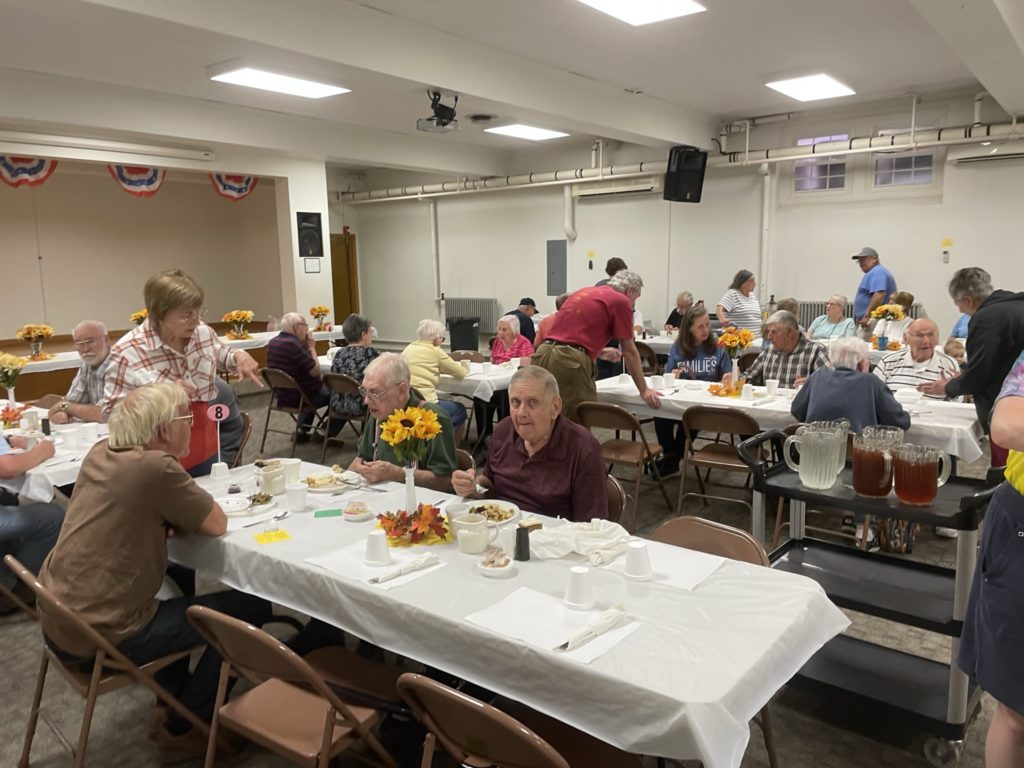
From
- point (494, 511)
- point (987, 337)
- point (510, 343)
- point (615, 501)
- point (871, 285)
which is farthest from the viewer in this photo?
point (871, 285)

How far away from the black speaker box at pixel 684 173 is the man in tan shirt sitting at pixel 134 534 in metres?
8.51

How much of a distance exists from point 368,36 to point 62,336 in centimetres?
786

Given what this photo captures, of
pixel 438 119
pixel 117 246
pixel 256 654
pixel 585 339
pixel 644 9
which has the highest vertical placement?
pixel 644 9

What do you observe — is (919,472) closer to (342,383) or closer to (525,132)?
(342,383)

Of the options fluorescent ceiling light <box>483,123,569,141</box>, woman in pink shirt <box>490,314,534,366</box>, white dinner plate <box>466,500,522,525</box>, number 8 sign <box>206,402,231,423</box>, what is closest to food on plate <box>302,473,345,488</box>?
number 8 sign <box>206,402,231,423</box>

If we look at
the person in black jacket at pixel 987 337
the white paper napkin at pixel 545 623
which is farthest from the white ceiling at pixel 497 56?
the white paper napkin at pixel 545 623

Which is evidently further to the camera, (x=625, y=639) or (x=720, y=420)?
(x=720, y=420)

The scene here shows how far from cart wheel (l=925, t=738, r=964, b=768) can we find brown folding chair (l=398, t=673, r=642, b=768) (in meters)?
1.25

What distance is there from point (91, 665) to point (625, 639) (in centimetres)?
170

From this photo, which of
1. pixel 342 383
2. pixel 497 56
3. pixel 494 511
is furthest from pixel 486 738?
pixel 497 56

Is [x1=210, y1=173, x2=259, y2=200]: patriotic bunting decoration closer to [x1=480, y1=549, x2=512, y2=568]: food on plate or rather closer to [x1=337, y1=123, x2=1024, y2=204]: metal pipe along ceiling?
[x1=337, y1=123, x2=1024, y2=204]: metal pipe along ceiling

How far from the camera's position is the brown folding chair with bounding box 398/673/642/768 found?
1467mm

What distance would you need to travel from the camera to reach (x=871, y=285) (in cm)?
853

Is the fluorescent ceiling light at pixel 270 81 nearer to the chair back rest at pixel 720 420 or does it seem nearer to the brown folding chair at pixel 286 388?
the brown folding chair at pixel 286 388
